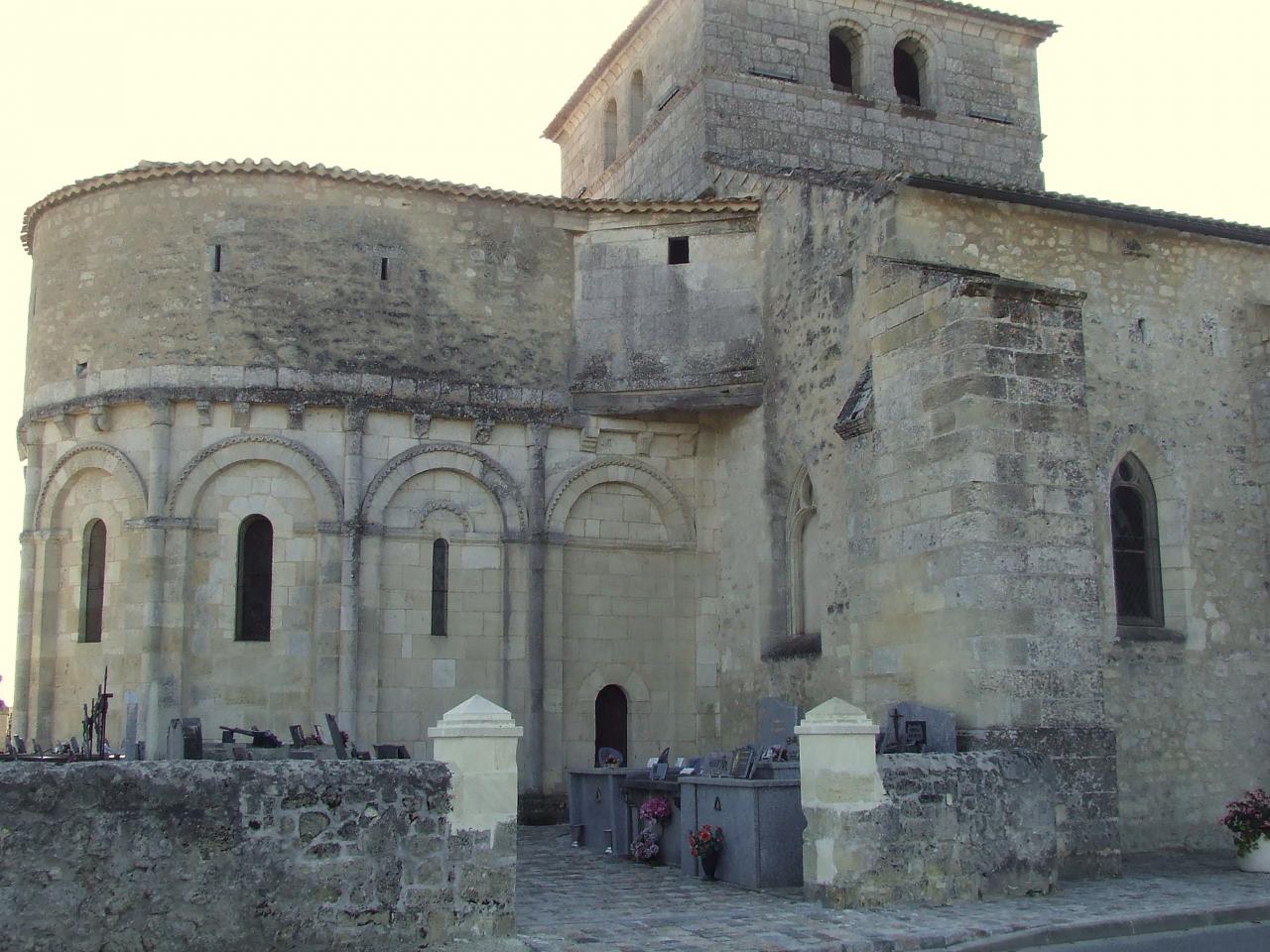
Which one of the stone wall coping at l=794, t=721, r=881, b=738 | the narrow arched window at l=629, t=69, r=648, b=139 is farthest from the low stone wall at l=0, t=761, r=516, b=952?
the narrow arched window at l=629, t=69, r=648, b=139

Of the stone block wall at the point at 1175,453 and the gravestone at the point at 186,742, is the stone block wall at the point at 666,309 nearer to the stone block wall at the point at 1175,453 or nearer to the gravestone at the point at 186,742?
the stone block wall at the point at 1175,453

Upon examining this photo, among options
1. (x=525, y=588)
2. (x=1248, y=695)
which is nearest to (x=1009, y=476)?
(x=1248, y=695)

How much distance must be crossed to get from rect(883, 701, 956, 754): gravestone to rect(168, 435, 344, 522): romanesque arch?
703cm

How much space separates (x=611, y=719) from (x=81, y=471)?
6984mm

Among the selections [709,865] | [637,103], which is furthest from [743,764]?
[637,103]

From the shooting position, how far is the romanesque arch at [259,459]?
50.3 ft

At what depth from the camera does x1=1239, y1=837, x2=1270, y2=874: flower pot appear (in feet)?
41.9

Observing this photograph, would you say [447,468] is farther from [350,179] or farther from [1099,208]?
→ [1099,208]

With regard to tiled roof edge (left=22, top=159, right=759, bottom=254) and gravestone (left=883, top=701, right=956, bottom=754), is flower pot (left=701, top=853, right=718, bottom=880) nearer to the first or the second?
gravestone (left=883, top=701, right=956, bottom=754)

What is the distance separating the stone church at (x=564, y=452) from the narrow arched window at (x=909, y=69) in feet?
17.8

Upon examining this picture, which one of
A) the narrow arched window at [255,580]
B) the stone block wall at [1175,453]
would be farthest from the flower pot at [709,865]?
the narrow arched window at [255,580]

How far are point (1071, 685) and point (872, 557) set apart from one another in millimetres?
2240

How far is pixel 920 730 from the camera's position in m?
11.7

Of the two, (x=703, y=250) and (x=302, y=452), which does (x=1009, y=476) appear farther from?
(x=302, y=452)
